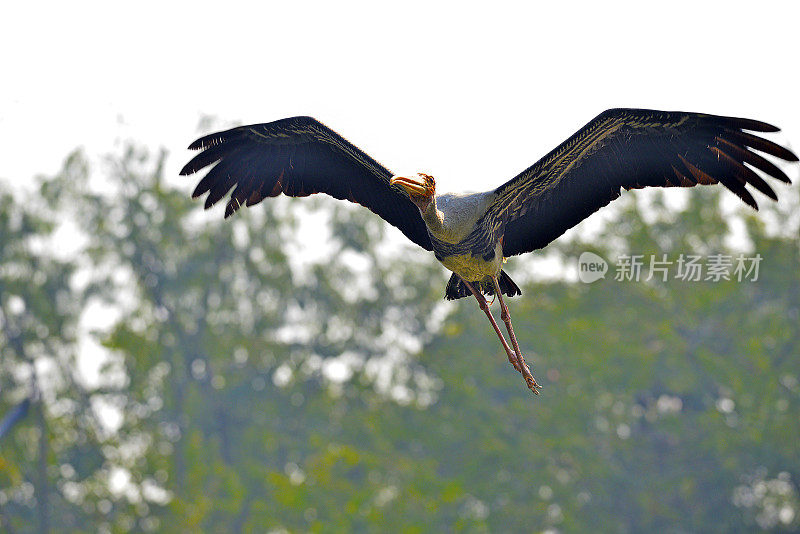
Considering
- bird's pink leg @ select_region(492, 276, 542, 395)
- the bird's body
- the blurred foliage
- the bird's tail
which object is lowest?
the blurred foliage

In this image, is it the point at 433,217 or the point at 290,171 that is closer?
the point at 433,217

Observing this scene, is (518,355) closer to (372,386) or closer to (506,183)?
(506,183)

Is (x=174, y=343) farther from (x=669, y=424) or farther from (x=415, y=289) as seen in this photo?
(x=669, y=424)

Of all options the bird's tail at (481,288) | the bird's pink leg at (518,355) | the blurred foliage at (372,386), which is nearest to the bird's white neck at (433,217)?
the bird's pink leg at (518,355)

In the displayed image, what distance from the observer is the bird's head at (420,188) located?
8062mm

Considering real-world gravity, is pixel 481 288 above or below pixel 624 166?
below

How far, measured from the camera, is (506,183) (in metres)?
8.64

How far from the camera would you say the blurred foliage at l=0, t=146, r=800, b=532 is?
27.7m

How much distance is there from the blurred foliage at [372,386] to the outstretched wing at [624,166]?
18045 mm

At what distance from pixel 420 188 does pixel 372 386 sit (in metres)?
26.1

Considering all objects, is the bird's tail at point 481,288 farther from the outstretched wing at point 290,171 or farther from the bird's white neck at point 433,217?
the bird's white neck at point 433,217

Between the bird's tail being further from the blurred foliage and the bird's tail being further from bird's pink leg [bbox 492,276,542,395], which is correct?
the blurred foliage

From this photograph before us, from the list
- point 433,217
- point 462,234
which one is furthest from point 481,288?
point 433,217

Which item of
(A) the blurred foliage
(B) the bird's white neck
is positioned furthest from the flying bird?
(A) the blurred foliage
